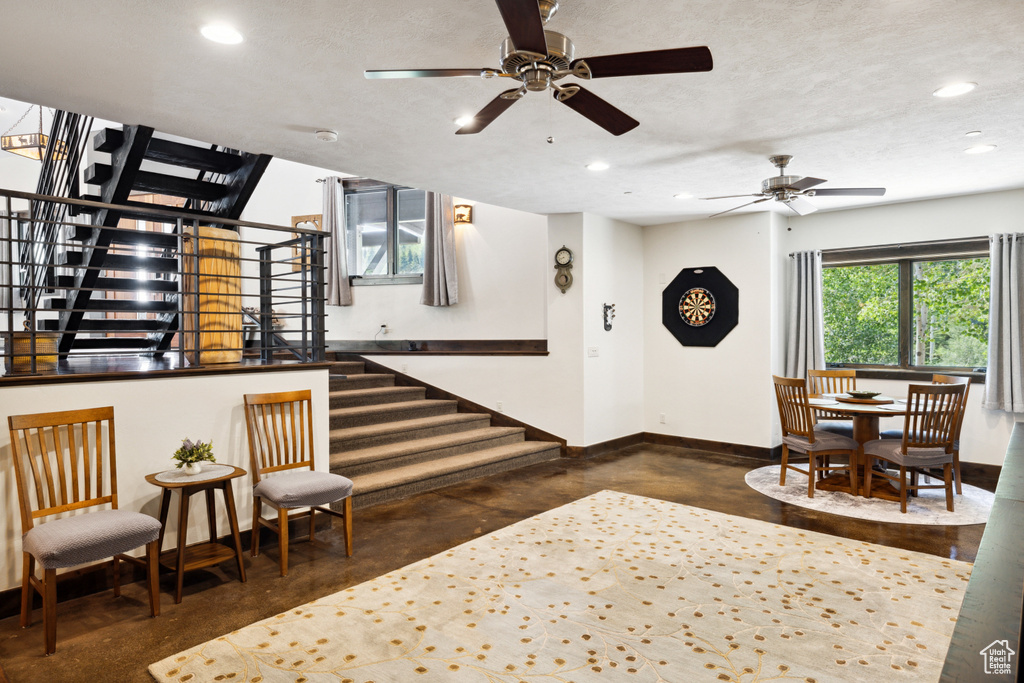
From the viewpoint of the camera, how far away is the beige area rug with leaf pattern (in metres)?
2.38

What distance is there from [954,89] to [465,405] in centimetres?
522

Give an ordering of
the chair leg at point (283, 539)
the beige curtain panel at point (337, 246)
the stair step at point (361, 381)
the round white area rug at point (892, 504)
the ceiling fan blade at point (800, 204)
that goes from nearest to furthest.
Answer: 1. the chair leg at point (283, 539)
2. the round white area rug at point (892, 504)
3. the ceiling fan blade at point (800, 204)
4. the stair step at point (361, 381)
5. the beige curtain panel at point (337, 246)

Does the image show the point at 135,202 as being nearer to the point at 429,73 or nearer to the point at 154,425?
the point at 154,425

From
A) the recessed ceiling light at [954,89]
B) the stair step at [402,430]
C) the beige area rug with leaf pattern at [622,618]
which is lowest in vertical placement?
the beige area rug with leaf pattern at [622,618]

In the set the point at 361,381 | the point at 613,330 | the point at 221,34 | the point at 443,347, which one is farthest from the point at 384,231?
the point at 221,34

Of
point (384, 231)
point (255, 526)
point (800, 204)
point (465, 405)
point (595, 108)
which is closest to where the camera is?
point (595, 108)

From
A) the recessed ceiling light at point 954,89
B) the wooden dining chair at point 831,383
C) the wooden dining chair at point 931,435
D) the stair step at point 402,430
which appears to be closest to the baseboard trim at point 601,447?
the stair step at point 402,430

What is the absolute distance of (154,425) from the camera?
3.30m

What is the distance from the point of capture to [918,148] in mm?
4172

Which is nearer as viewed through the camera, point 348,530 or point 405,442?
point 348,530

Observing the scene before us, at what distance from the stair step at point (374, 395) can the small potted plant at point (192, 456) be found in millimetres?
2766

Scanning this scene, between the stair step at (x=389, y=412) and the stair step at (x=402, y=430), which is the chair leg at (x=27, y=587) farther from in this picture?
the stair step at (x=389, y=412)

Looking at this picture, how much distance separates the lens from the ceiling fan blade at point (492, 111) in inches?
99.3

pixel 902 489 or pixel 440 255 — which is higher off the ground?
pixel 440 255
